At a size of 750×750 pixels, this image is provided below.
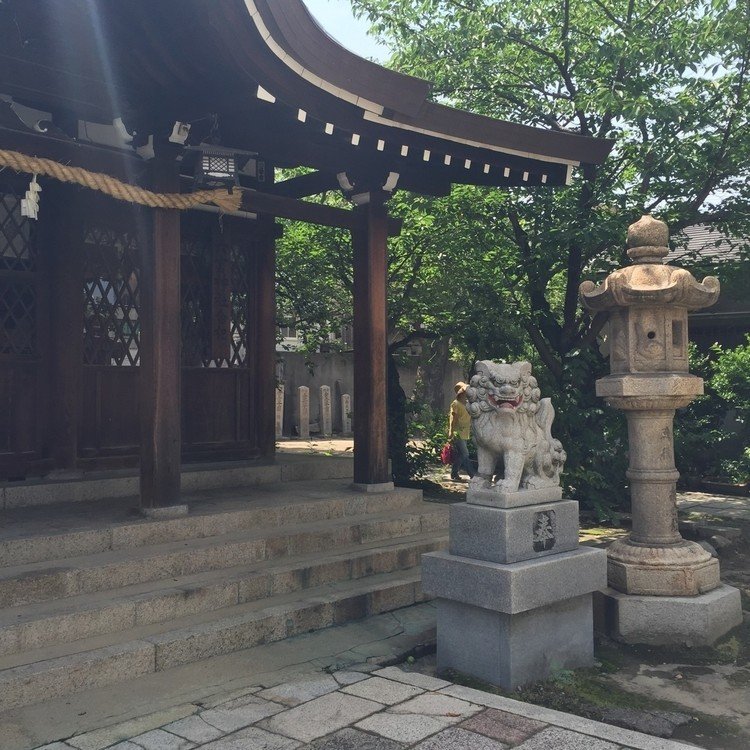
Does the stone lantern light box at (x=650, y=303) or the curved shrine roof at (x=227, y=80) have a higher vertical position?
the curved shrine roof at (x=227, y=80)

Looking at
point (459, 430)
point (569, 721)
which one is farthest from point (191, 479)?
→ point (459, 430)

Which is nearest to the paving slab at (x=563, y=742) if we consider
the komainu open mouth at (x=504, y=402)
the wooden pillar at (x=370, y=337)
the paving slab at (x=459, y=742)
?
the paving slab at (x=459, y=742)

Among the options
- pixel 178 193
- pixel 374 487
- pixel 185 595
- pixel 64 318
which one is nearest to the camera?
pixel 185 595

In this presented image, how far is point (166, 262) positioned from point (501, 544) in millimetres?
3834

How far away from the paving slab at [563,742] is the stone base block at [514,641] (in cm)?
80

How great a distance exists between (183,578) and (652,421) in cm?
391

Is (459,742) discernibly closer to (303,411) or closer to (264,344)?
(264,344)

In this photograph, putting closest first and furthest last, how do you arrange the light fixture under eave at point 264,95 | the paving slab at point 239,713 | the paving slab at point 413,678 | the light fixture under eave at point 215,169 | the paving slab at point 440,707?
the paving slab at point 239,713, the paving slab at point 440,707, the paving slab at point 413,678, the light fixture under eave at point 264,95, the light fixture under eave at point 215,169

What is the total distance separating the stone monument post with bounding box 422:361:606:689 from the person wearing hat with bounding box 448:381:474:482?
7.08 m

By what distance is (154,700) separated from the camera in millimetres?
4430

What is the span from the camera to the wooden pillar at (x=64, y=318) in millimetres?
7918

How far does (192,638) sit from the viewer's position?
16.5ft

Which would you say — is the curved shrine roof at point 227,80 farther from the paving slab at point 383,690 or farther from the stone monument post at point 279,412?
the stone monument post at point 279,412

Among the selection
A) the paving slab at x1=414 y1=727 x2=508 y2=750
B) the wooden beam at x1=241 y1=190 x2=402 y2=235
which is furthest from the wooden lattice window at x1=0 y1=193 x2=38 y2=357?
the paving slab at x1=414 y1=727 x2=508 y2=750
